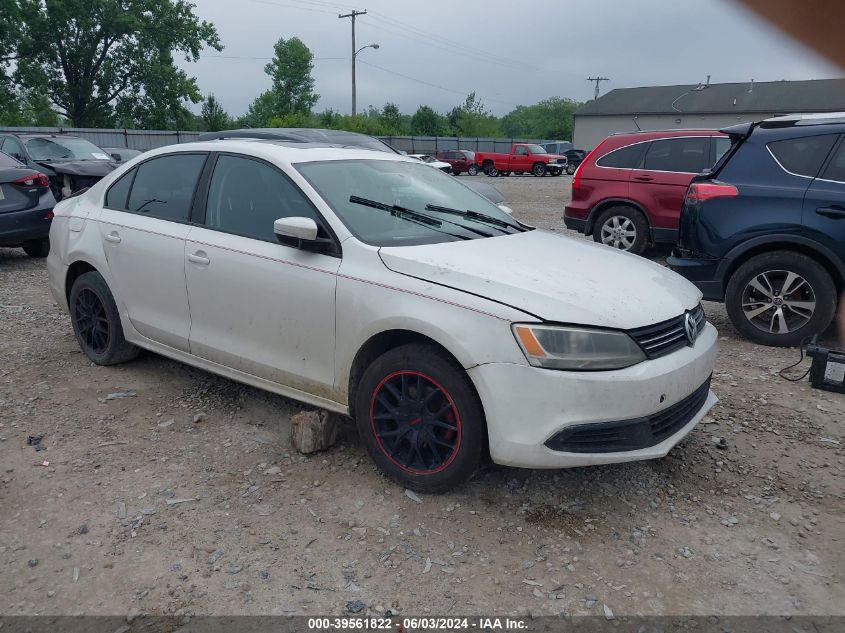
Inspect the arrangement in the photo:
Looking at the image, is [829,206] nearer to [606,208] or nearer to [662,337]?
[662,337]

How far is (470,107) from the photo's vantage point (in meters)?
75.2

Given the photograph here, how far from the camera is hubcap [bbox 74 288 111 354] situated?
15.4 ft

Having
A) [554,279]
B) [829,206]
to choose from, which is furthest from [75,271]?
[829,206]

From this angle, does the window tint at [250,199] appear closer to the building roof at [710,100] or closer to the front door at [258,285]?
the front door at [258,285]

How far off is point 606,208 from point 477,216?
18.6 feet

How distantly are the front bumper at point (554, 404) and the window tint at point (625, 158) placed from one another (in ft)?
21.9

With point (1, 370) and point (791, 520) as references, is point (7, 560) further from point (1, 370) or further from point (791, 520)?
point (791, 520)

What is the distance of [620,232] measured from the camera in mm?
9156

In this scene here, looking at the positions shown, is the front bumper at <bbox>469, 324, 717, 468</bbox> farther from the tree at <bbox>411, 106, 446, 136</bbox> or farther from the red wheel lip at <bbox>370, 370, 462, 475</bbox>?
the tree at <bbox>411, 106, 446, 136</bbox>

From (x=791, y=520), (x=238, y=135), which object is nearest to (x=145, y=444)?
(x=791, y=520)

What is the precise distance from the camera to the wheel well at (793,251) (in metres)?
5.17

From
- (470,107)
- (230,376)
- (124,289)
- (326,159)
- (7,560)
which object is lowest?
(7,560)

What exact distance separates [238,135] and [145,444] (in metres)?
8.35

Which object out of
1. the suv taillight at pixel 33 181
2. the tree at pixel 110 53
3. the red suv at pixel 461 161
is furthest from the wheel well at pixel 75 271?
the tree at pixel 110 53
